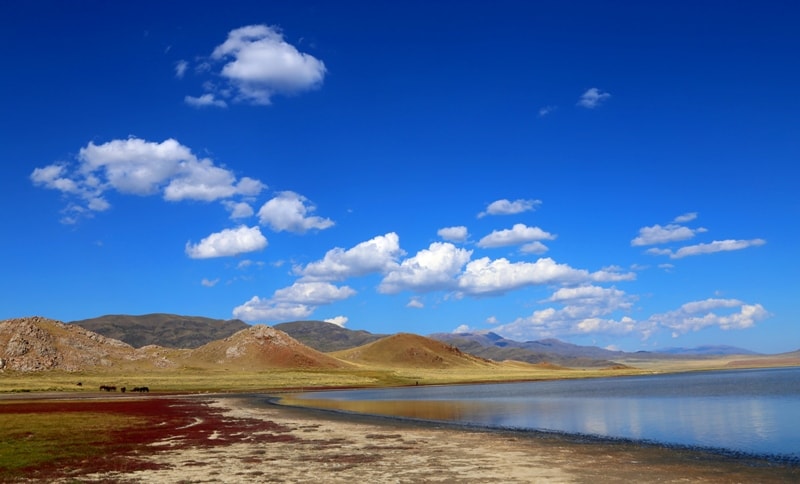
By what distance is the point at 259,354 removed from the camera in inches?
7224

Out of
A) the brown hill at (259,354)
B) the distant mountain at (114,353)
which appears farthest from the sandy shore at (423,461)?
the brown hill at (259,354)

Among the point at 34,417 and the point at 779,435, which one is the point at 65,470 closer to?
the point at 34,417

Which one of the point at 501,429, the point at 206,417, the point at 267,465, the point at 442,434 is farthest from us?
the point at 206,417

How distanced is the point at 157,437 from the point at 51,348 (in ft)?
426

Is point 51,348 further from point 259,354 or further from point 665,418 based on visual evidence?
point 665,418

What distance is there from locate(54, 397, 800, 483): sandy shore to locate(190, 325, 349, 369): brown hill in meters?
143

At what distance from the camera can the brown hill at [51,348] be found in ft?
454

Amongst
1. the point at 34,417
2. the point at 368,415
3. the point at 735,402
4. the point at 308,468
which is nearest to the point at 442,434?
the point at 308,468

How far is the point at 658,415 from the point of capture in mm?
47812

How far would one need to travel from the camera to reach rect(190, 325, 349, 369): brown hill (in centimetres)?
17638

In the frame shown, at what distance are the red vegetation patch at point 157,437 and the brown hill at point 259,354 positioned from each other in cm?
12197

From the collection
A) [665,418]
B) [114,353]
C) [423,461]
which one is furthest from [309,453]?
[114,353]

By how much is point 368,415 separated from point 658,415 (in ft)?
76.0

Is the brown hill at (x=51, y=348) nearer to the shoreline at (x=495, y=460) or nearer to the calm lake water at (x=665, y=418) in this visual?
the calm lake water at (x=665, y=418)
